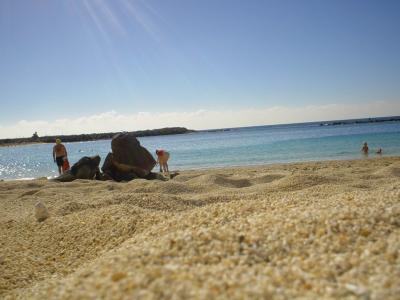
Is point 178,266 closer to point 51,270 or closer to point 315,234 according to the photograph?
point 315,234

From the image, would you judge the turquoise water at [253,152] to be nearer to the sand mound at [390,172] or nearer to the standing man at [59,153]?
the standing man at [59,153]

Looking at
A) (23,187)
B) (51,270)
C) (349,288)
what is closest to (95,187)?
(23,187)

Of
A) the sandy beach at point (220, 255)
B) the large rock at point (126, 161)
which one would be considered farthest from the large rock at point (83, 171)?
the sandy beach at point (220, 255)

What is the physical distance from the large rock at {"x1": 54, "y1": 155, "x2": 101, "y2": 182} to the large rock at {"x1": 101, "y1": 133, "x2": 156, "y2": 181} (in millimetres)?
413

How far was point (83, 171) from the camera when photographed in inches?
483

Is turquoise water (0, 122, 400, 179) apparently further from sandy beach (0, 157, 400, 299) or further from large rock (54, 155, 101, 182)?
sandy beach (0, 157, 400, 299)

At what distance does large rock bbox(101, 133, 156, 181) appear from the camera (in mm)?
12594

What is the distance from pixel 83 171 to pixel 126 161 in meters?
1.52

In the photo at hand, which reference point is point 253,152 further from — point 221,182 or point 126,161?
point 221,182

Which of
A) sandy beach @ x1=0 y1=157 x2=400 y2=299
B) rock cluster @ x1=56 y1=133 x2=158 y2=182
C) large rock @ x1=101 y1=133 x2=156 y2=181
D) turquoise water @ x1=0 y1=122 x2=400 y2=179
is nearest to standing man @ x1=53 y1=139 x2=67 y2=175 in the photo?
rock cluster @ x1=56 y1=133 x2=158 y2=182

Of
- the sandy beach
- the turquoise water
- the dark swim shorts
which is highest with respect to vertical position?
the dark swim shorts

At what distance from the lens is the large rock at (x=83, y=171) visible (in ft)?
39.7

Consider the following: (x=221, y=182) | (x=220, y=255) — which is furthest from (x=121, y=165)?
(x=220, y=255)

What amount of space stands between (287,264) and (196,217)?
153cm
